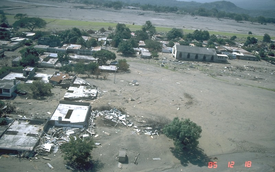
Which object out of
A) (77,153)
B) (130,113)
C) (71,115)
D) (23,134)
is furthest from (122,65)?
(77,153)

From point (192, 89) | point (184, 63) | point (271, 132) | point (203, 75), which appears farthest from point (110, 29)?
point (271, 132)

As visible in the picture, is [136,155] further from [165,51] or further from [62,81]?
[165,51]

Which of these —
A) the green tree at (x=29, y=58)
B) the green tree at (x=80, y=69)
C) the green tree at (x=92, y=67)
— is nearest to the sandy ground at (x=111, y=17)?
the green tree at (x=29, y=58)

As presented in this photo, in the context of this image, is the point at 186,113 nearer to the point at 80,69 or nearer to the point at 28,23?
the point at 80,69

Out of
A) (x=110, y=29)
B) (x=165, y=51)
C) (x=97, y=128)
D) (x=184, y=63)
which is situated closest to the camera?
(x=97, y=128)

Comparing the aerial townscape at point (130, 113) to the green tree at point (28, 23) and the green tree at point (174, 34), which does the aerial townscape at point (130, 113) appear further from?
the green tree at point (174, 34)

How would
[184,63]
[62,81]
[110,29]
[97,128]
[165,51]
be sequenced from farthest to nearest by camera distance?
[110,29] → [165,51] → [184,63] → [62,81] → [97,128]

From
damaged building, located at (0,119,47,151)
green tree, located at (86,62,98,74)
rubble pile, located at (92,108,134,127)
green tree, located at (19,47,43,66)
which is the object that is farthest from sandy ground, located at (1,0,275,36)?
damaged building, located at (0,119,47,151)
